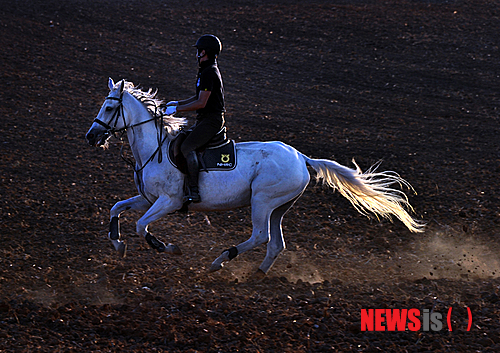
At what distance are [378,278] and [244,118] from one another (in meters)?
8.67

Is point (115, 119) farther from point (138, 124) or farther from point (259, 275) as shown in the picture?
point (259, 275)

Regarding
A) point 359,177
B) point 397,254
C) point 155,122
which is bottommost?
point 397,254

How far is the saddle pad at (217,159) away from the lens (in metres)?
8.02

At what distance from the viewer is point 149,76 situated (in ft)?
62.9

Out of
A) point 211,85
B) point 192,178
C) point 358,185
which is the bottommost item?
point 358,185

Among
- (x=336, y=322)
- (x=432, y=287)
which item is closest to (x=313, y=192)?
(x=432, y=287)

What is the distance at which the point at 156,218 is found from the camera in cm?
795

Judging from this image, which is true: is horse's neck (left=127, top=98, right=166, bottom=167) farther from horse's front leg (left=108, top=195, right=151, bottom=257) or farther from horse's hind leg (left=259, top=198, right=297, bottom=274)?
horse's hind leg (left=259, top=198, right=297, bottom=274)

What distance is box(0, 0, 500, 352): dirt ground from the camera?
678 centimetres

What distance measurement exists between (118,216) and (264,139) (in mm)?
7282

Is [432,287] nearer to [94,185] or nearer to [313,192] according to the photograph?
[313,192]

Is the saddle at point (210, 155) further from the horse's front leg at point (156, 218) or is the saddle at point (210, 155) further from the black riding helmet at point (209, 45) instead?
the black riding helmet at point (209, 45)

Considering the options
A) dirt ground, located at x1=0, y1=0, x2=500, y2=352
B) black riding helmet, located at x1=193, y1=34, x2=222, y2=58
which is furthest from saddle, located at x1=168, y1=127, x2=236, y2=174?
dirt ground, located at x1=0, y1=0, x2=500, y2=352

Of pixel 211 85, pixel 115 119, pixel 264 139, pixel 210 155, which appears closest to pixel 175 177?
pixel 210 155
